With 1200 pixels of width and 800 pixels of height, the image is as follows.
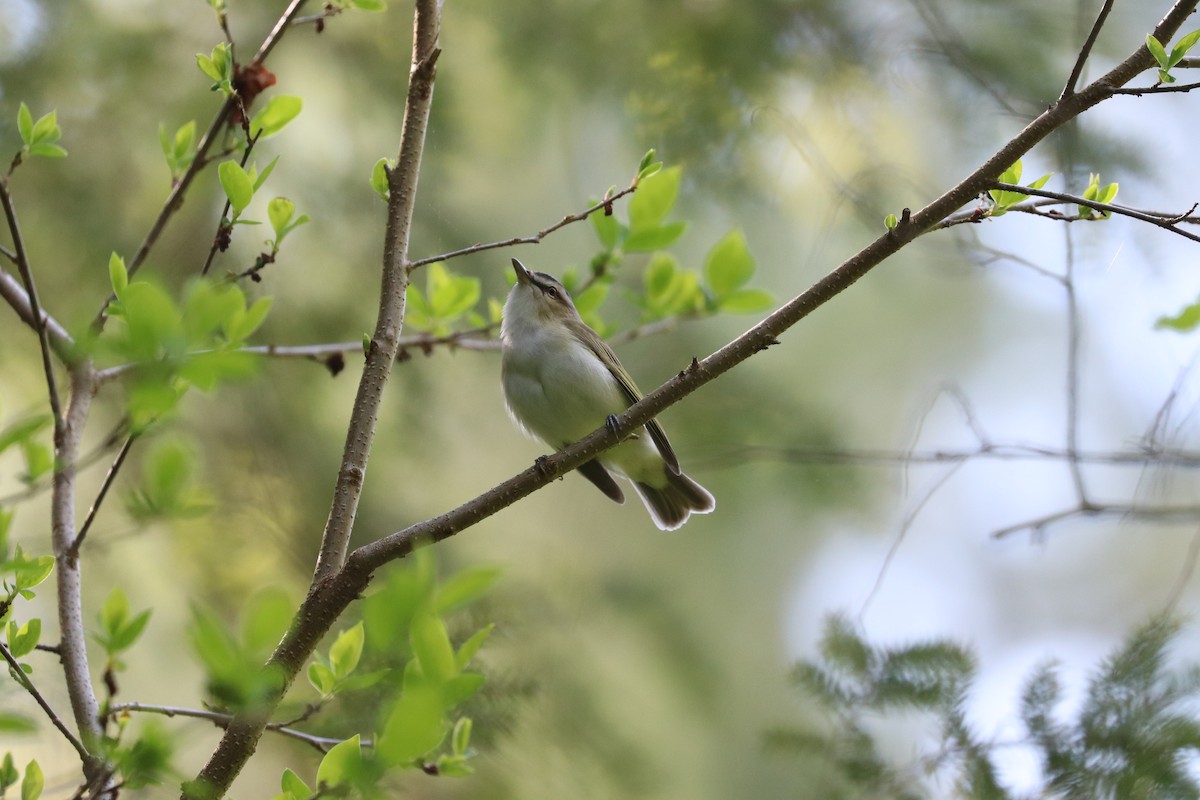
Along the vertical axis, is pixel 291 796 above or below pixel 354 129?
below

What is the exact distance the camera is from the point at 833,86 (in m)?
3.52

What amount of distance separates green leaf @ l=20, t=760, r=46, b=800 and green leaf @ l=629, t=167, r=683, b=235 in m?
1.47

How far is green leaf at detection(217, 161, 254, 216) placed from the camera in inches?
60.9

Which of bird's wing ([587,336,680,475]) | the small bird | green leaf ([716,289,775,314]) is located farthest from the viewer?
the small bird

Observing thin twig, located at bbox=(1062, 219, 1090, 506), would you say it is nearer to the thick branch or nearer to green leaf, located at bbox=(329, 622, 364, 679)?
the thick branch

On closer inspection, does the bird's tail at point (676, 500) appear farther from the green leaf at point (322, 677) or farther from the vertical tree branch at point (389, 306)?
the green leaf at point (322, 677)

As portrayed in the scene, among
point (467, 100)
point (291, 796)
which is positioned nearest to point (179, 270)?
point (467, 100)

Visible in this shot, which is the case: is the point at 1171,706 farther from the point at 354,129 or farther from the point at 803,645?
the point at 354,129

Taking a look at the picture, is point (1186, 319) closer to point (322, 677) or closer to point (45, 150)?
point (322, 677)

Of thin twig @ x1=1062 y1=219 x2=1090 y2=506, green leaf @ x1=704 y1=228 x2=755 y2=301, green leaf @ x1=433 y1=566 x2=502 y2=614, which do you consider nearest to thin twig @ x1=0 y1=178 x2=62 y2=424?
green leaf @ x1=433 y1=566 x2=502 y2=614

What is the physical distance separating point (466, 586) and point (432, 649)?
0.16 m

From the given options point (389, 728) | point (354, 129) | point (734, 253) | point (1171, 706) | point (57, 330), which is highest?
point (354, 129)

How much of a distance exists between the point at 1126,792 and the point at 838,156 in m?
2.16

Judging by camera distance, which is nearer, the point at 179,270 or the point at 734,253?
the point at 734,253
